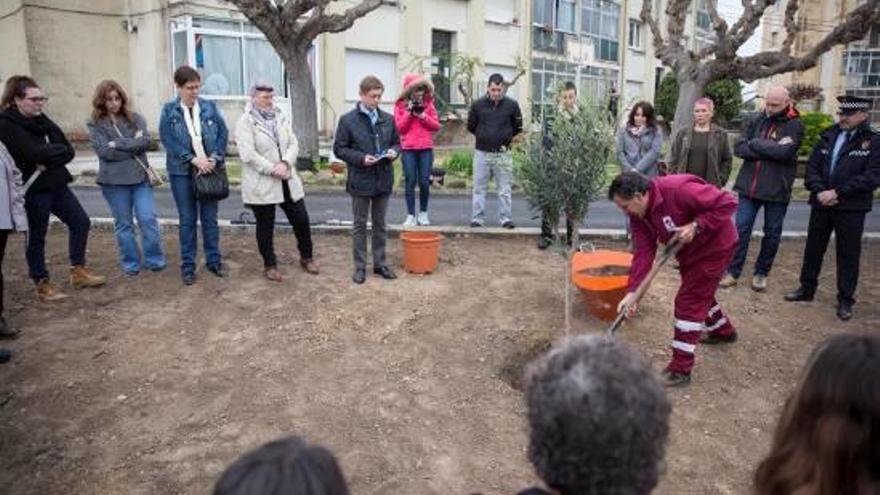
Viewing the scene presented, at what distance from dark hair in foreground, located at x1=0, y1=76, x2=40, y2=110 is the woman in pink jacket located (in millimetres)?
3339

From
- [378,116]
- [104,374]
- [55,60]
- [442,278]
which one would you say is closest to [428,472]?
[104,374]

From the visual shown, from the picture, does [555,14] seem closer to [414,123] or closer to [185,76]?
[414,123]

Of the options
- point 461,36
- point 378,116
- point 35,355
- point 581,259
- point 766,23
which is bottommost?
point 35,355

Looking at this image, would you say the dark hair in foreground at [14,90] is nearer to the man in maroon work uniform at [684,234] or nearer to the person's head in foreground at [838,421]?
the man in maroon work uniform at [684,234]

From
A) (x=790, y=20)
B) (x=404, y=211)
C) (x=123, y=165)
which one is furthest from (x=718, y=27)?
(x=123, y=165)

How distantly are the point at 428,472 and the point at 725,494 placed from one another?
1.57m

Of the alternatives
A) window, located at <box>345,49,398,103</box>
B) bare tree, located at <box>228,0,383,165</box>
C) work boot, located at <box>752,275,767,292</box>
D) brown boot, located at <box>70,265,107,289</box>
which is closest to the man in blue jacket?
brown boot, located at <box>70,265,107,289</box>

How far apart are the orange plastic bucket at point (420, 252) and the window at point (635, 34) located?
31.0 meters

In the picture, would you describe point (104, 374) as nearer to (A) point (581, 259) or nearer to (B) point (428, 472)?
(B) point (428, 472)

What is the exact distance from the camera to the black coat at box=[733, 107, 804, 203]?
5.98m

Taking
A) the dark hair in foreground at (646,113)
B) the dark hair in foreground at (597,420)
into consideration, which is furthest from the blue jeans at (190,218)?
the dark hair in foreground at (597,420)

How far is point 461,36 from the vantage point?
952 inches

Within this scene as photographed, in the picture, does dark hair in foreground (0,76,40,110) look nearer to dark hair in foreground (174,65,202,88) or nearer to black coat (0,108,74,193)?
black coat (0,108,74,193)

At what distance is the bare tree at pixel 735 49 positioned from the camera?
41.2 feet
